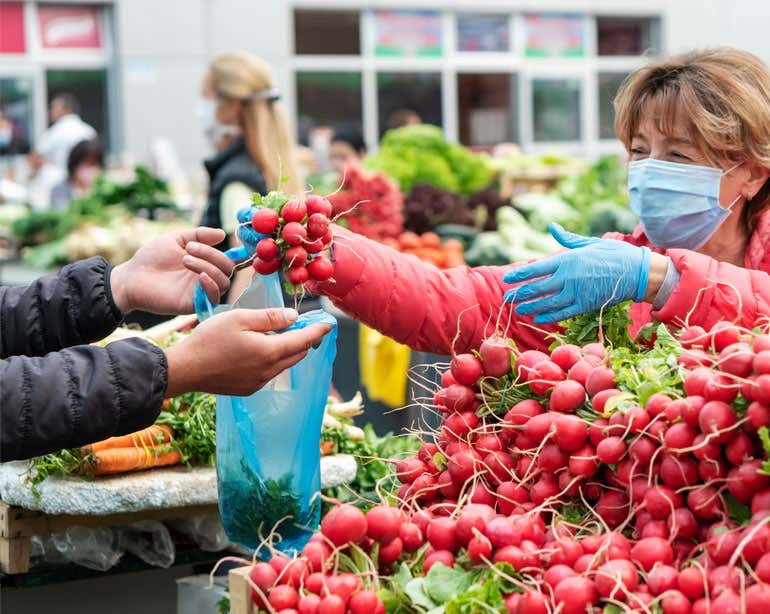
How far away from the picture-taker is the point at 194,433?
2.88 m

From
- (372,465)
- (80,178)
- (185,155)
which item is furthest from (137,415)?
(185,155)

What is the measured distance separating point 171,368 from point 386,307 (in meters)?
0.69

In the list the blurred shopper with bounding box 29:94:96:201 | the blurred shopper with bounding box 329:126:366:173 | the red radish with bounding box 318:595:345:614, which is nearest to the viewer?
the red radish with bounding box 318:595:345:614

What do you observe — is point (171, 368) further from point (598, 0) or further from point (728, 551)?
point (598, 0)

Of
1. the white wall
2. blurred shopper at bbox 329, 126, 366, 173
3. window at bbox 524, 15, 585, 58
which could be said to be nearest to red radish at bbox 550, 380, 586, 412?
blurred shopper at bbox 329, 126, 366, 173

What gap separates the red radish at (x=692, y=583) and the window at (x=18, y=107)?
13.9m

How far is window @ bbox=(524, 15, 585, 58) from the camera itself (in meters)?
17.5

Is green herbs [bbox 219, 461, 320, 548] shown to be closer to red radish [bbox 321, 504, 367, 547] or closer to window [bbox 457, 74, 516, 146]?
red radish [bbox 321, 504, 367, 547]

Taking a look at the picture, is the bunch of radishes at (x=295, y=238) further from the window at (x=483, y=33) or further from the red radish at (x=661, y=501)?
the window at (x=483, y=33)

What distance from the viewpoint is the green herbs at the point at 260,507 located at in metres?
2.38

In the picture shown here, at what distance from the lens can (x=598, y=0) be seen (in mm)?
17672

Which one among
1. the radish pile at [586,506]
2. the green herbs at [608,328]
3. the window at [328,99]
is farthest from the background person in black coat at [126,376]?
the window at [328,99]

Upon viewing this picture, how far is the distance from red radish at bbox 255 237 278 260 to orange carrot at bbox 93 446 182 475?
746 millimetres

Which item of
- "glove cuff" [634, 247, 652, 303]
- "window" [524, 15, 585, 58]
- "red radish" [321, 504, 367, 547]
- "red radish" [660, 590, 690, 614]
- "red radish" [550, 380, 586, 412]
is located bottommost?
"red radish" [660, 590, 690, 614]
